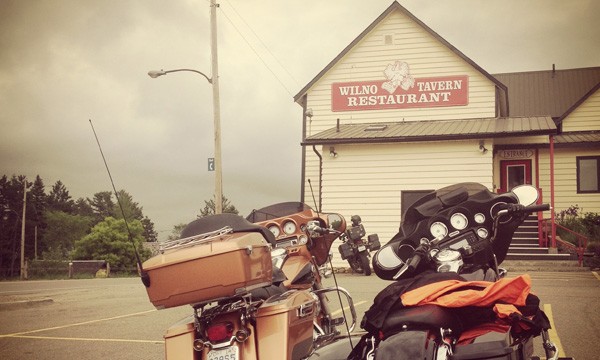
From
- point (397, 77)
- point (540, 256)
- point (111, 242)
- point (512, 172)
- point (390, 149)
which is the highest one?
point (397, 77)

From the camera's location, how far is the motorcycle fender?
240 cm

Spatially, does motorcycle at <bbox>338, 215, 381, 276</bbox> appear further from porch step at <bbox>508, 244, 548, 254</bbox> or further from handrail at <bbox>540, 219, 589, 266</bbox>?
porch step at <bbox>508, 244, 548, 254</bbox>

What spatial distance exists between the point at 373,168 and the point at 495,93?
5.37 metres

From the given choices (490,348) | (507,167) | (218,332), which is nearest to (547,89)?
(507,167)

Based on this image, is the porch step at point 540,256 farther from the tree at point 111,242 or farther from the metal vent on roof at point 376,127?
the tree at point 111,242

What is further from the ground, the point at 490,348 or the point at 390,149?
the point at 390,149

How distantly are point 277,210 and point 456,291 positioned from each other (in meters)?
3.34

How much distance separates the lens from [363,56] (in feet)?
80.8

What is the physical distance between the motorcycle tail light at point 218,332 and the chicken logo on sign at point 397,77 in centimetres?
2137

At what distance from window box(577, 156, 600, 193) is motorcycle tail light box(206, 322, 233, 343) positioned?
931 inches

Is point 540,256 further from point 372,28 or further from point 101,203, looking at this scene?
point 101,203

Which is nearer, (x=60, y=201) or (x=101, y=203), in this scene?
(x=101, y=203)

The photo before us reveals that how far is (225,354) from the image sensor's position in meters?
3.31

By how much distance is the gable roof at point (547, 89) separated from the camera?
30806 mm
